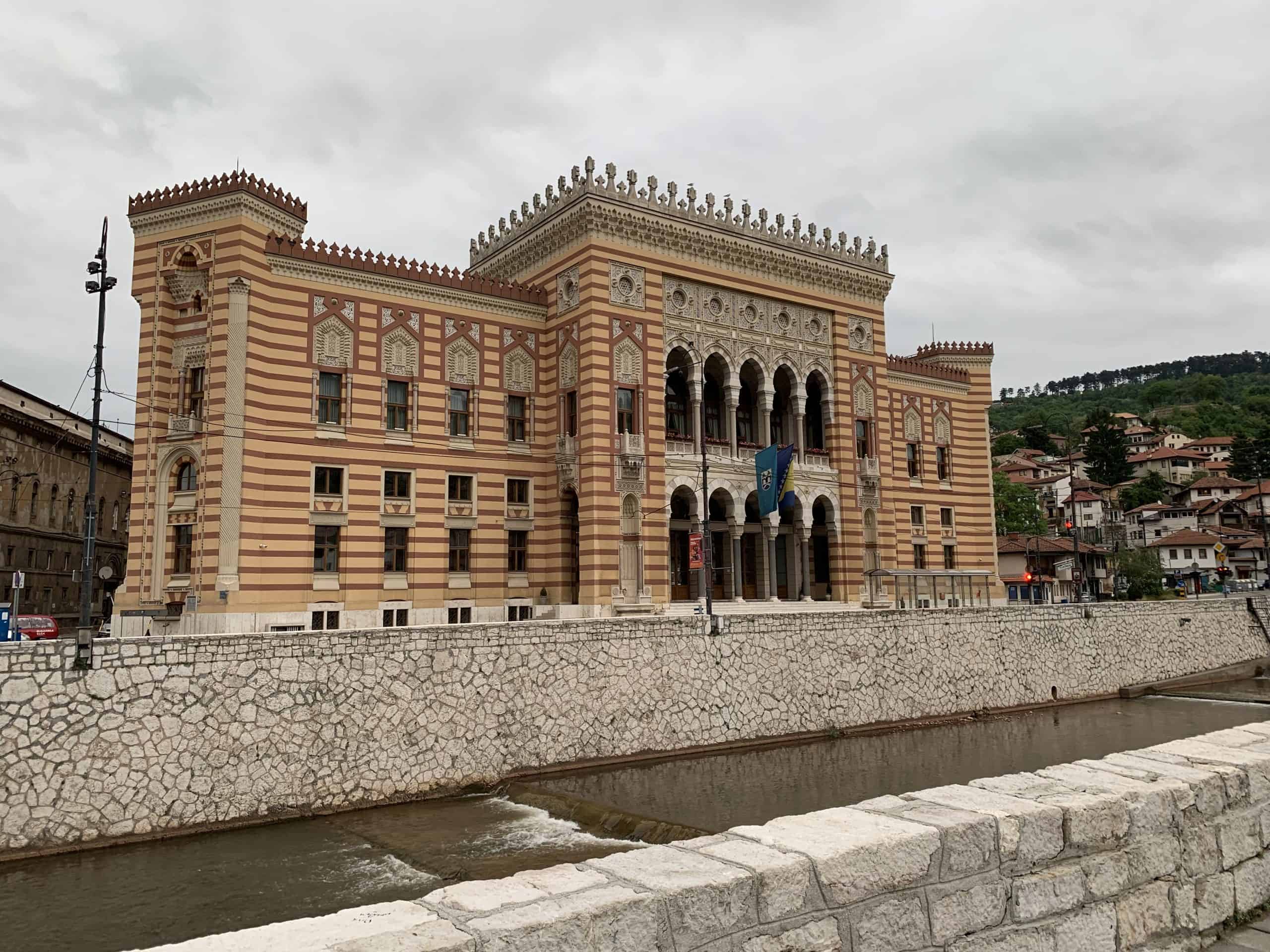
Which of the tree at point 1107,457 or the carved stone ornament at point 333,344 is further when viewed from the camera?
the tree at point 1107,457

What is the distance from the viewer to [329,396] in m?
31.3

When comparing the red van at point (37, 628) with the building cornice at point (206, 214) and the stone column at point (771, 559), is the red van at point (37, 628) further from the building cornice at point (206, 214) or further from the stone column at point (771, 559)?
the stone column at point (771, 559)

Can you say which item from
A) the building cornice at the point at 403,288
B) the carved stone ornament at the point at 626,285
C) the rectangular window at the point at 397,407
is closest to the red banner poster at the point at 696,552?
the carved stone ornament at the point at 626,285

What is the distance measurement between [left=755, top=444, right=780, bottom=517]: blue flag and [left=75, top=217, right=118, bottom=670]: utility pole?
22.5m

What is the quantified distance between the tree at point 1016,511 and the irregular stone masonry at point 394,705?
5538cm

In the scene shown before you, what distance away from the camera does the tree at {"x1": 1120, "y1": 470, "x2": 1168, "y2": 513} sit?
375ft

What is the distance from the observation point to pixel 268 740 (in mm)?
18875

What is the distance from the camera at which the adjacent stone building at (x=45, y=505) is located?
42625mm

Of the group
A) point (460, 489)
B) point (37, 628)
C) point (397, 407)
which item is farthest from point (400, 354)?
point (37, 628)

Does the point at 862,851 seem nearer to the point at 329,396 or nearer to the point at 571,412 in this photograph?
the point at 329,396

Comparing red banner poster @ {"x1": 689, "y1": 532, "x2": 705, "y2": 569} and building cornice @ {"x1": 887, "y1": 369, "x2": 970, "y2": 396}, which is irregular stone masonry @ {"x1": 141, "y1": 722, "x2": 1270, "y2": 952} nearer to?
red banner poster @ {"x1": 689, "y1": 532, "x2": 705, "y2": 569}

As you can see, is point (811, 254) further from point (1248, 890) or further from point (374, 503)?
point (1248, 890)

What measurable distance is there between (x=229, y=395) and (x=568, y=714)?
630 inches

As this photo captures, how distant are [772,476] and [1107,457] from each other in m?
107
